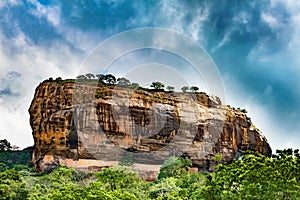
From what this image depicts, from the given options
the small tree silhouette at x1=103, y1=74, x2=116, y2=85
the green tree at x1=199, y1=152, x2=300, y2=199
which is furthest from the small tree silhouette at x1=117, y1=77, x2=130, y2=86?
the green tree at x1=199, y1=152, x2=300, y2=199

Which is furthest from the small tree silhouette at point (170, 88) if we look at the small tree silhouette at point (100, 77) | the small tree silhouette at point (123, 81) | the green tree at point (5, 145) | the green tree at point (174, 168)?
the green tree at point (5, 145)

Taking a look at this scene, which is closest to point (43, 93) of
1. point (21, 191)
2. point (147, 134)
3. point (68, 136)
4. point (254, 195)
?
point (68, 136)

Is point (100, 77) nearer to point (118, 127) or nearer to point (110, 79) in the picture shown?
point (110, 79)

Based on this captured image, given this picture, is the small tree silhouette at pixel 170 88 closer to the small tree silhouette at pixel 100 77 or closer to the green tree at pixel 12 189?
the small tree silhouette at pixel 100 77

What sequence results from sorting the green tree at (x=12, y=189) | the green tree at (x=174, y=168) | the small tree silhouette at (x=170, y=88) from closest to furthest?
the green tree at (x=12, y=189), the green tree at (x=174, y=168), the small tree silhouette at (x=170, y=88)

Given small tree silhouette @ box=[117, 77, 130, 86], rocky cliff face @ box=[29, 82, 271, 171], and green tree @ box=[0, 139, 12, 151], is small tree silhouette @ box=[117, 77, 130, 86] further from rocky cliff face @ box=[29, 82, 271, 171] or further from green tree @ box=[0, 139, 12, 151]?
green tree @ box=[0, 139, 12, 151]

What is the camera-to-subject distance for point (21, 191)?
24266mm

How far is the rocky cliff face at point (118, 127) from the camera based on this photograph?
44.5 meters

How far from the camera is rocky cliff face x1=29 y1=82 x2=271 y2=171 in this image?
44469 millimetres

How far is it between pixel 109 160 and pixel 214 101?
53.4 feet

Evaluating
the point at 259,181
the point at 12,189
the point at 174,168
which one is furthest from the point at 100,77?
the point at 259,181

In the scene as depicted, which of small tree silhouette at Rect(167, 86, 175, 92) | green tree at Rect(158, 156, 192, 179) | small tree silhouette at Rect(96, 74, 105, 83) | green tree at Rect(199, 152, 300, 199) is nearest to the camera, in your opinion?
green tree at Rect(199, 152, 300, 199)

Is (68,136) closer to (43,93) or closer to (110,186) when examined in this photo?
(43,93)

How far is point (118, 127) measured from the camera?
151ft
